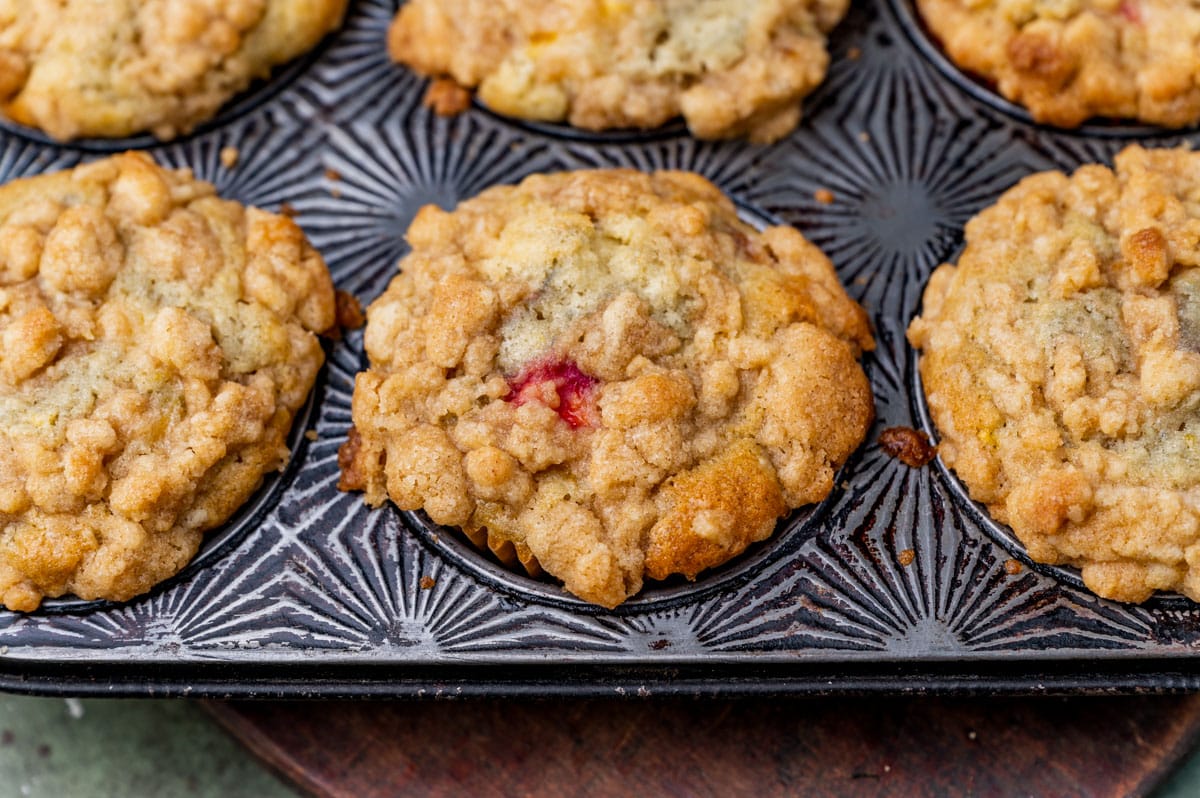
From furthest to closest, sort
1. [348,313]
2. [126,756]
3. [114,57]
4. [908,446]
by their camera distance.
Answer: [126,756], [114,57], [348,313], [908,446]

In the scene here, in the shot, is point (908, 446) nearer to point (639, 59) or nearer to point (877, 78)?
point (877, 78)

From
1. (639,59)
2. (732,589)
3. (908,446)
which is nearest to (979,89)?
(639,59)

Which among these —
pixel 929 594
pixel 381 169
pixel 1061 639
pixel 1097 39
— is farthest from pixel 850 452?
pixel 381 169

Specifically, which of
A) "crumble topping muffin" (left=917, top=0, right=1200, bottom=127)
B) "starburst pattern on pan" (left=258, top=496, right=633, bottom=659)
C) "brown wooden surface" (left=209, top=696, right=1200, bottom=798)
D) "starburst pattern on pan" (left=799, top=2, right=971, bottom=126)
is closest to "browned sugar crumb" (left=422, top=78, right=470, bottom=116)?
"starburst pattern on pan" (left=799, top=2, right=971, bottom=126)

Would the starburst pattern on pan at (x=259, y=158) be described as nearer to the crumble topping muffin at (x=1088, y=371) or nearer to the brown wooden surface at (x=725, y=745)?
the brown wooden surface at (x=725, y=745)

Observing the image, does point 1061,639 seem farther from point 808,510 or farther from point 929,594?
point 808,510

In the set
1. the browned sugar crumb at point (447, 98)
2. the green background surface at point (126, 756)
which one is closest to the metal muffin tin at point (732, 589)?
the browned sugar crumb at point (447, 98)
